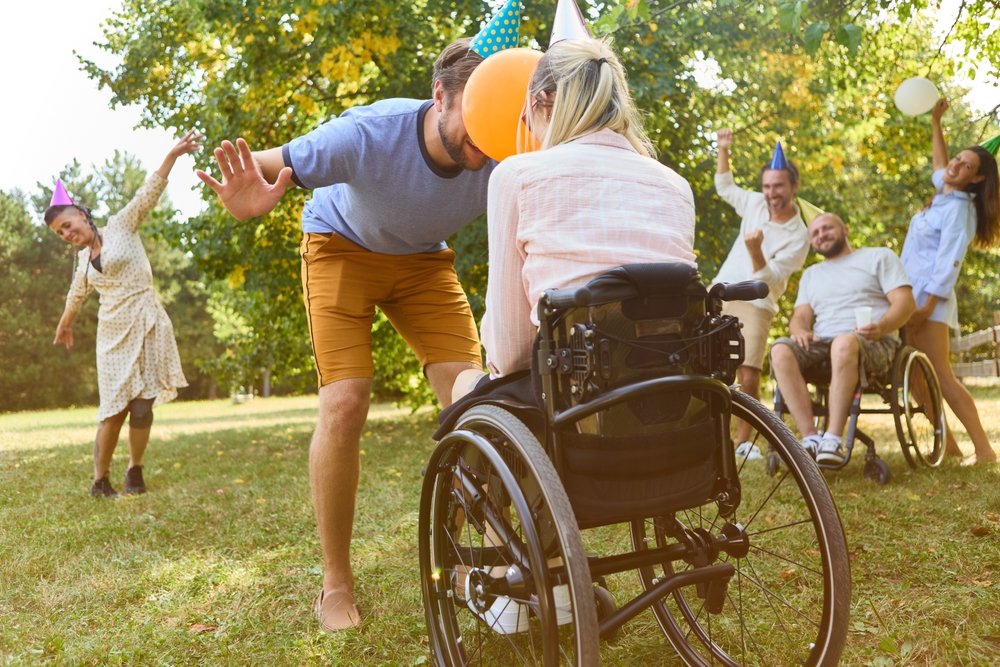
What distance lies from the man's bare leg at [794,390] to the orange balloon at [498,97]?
120 inches

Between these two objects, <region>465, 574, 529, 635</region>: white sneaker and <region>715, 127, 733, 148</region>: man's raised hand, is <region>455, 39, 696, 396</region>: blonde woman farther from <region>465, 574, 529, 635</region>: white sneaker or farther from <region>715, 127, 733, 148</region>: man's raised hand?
<region>715, 127, 733, 148</region>: man's raised hand

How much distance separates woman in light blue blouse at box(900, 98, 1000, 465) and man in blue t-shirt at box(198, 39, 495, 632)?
11.5ft

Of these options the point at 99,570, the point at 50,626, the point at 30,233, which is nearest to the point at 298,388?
the point at 99,570

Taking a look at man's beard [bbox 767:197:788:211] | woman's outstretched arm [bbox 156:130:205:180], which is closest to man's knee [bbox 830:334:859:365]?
man's beard [bbox 767:197:788:211]

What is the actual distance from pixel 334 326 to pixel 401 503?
7.01 ft

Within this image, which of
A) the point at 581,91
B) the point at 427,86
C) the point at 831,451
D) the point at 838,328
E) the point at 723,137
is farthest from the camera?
the point at 427,86

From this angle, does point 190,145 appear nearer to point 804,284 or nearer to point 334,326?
point 334,326

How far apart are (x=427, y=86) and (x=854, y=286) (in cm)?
447

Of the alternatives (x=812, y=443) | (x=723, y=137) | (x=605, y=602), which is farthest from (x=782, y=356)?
(x=605, y=602)

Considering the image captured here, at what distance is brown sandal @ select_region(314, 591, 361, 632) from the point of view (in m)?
2.60

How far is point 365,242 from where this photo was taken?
275 cm

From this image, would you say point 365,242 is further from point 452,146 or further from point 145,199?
point 145,199

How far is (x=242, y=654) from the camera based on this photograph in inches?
96.0

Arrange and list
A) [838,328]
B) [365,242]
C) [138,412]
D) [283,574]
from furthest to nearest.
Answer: [138,412] → [838,328] → [283,574] → [365,242]
